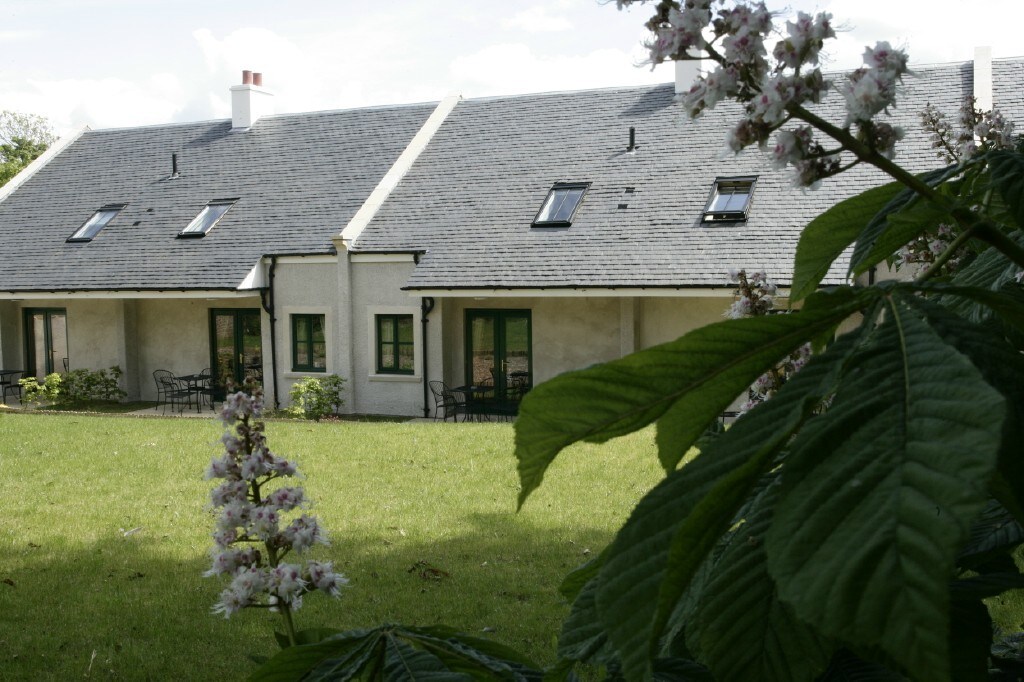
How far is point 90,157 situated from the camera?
26.8 m

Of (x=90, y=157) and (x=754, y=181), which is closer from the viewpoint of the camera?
(x=754, y=181)

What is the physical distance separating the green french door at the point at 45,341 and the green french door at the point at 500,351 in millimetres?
10516

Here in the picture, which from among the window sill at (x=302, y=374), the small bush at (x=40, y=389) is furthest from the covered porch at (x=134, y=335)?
the small bush at (x=40, y=389)

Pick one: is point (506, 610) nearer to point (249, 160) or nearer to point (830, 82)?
point (830, 82)

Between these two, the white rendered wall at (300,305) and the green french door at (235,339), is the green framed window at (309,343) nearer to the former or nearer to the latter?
the white rendered wall at (300,305)

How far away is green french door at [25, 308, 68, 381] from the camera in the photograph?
24.1 metres

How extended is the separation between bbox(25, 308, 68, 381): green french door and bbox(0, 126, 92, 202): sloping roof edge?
393 centimetres

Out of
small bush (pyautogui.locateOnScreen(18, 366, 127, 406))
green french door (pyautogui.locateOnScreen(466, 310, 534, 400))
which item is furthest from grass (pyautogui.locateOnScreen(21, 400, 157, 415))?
green french door (pyautogui.locateOnScreen(466, 310, 534, 400))

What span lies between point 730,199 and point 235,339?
11342 mm

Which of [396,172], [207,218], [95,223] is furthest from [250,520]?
[95,223]

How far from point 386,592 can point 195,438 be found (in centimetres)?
853

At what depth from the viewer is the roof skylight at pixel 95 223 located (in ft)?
77.8

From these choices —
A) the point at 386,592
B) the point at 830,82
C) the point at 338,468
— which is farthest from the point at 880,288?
the point at 338,468

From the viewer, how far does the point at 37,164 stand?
1075 inches
